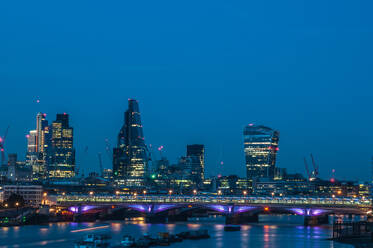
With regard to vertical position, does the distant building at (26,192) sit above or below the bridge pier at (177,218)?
above

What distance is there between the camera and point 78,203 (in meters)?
170

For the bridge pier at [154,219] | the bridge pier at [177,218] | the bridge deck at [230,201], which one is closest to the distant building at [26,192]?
the bridge deck at [230,201]

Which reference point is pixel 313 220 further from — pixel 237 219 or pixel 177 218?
pixel 177 218

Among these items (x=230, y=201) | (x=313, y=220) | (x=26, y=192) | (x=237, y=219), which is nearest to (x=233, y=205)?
(x=237, y=219)

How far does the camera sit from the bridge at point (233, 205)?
153375 mm

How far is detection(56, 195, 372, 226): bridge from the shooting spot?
153375mm

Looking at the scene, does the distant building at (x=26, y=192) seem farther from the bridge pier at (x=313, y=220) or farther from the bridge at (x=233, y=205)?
the bridge pier at (x=313, y=220)

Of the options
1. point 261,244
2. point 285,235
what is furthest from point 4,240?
point 285,235

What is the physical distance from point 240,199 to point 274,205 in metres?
18.1

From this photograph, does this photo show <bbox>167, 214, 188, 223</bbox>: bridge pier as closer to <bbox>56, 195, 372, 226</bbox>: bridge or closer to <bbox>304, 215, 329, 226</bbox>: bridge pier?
<bbox>56, 195, 372, 226</bbox>: bridge

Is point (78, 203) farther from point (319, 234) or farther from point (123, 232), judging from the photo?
point (319, 234)

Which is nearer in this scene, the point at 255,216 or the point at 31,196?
the point at 255,216

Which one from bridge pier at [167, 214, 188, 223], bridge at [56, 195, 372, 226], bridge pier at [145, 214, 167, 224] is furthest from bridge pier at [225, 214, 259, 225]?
bridge pier at [167, 214, 188, 223]

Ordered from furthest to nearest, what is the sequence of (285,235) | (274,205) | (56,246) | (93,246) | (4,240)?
(274,205) < (285,235) < (4,240) < (56,246) < (93,246)
